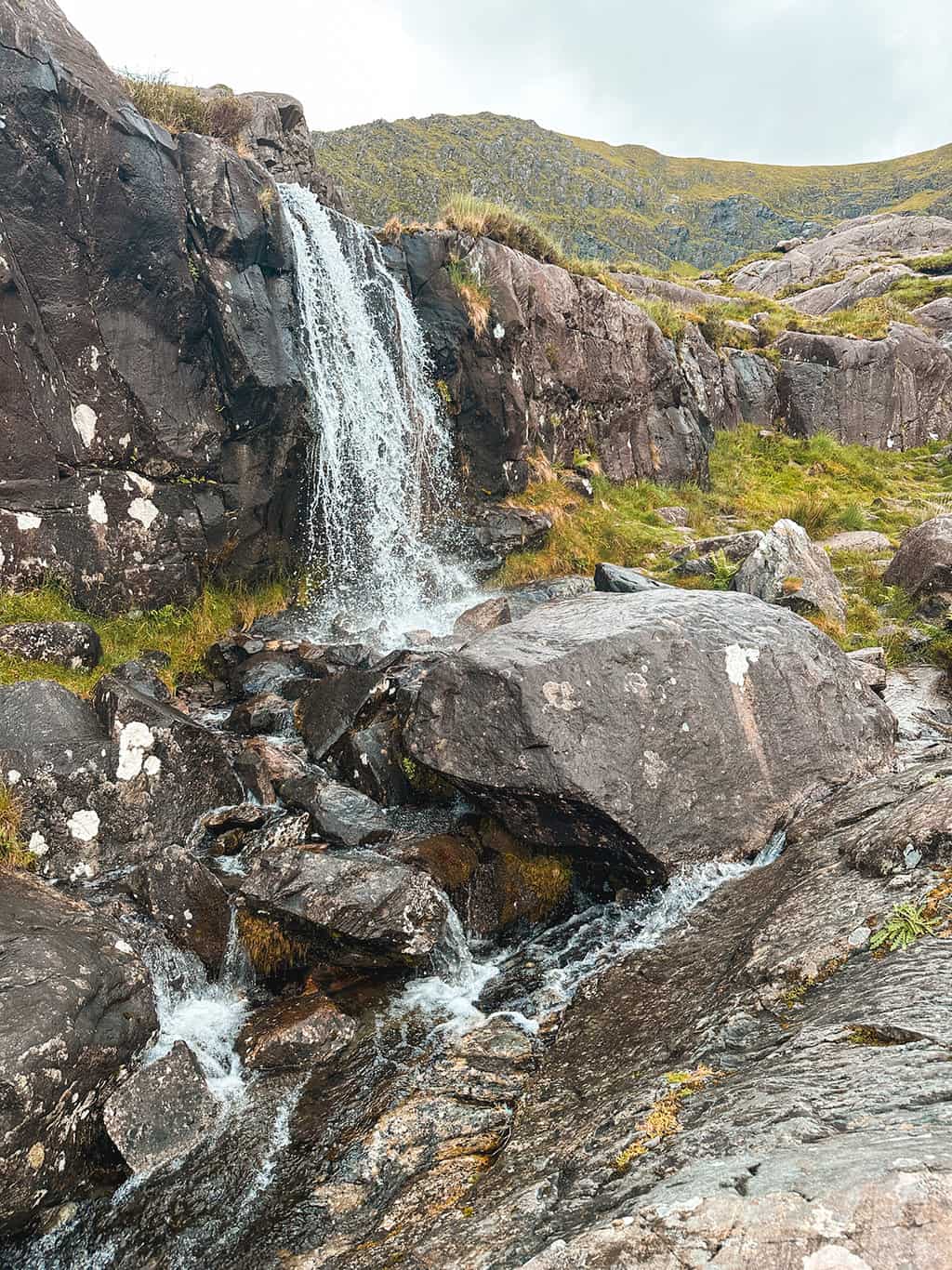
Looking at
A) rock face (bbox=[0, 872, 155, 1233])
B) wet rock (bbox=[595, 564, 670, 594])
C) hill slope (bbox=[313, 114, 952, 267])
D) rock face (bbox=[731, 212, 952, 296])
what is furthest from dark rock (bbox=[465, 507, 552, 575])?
hill slope (bbox=[313, 114, 952, 267])

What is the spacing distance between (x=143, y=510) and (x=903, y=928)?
11188 mm

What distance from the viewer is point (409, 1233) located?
345 centimetres

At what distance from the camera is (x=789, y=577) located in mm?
12008

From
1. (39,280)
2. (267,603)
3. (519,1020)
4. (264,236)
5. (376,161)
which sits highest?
(376,161)

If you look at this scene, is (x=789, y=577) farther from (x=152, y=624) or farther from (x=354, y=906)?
(x=152, y=624)

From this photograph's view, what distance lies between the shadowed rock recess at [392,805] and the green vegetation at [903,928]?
2 cm

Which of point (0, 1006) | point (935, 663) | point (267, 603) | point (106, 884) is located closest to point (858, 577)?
point (935, 663)

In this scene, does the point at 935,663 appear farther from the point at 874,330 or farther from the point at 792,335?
the point at 874,330

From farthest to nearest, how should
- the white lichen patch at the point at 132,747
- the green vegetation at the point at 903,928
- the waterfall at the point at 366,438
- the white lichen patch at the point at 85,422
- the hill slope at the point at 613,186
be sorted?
the hill slope at the point at 613,186
the waterfall at the point at 366,438
the white lichen patch at the point at 85,422
the white lichen patch at the point at 132,747
the green vegetation at the point at 903,928

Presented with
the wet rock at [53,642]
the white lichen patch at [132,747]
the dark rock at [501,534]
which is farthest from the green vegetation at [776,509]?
the white lichen patch at [132,747]

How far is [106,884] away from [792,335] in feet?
93.1

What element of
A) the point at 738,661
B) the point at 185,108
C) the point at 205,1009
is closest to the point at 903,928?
the point at 738,661

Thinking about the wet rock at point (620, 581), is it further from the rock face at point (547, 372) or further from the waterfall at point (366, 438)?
the rock face at point (547, 372)

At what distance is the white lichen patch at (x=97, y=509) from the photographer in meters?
11.0
